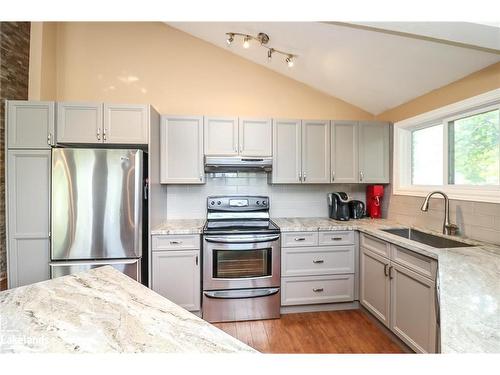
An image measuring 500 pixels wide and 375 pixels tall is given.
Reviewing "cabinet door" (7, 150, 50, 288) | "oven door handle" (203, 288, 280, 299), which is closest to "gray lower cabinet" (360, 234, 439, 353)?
"oven door handle" (203, 288, 280, 299)

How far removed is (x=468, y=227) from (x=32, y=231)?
11.9ft

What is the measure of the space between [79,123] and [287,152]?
206cm

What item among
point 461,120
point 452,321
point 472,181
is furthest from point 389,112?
point 452,321

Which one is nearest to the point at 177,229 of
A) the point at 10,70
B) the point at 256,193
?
the point at 256,193

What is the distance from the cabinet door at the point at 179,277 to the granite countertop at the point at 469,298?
73.2 inches

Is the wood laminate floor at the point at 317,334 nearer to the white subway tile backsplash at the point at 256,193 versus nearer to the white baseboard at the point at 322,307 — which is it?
the white baseboard at the point at 322,307

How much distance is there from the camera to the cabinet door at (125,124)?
214cm

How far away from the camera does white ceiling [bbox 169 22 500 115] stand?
180 cm

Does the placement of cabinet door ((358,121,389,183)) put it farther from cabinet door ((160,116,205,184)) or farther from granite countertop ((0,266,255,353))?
granite countertop ((0,266,255,353))

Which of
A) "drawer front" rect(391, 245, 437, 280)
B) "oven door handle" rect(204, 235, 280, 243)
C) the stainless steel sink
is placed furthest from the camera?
"oven door handle" rect(204, 235, 280, 243)

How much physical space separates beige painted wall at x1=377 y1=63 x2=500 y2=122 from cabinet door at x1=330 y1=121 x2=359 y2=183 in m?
0.52

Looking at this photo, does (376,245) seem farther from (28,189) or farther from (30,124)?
(30,124)

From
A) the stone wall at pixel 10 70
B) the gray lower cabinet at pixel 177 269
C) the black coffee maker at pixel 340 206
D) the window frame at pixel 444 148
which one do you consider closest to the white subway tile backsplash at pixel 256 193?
the black coffee maker at pixel 340 206
